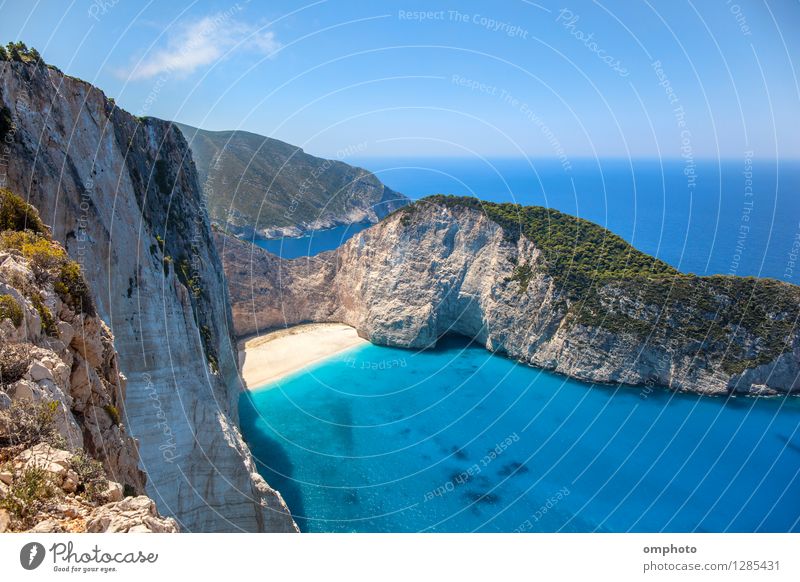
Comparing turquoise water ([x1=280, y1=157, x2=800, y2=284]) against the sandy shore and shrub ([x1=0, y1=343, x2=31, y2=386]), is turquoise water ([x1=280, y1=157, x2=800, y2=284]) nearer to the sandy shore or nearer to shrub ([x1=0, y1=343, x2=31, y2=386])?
the sandy shore

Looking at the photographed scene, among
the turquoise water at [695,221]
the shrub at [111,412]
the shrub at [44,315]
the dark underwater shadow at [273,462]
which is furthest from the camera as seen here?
the turquoise water at [695,221]

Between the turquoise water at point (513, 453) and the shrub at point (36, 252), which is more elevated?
the shrub at point (36, 252)

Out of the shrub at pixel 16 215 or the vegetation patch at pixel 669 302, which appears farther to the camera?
the vegetation patch at pixel 669 302

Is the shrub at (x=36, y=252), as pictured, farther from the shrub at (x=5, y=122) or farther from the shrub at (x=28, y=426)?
the shrub at (x=5, y=122)

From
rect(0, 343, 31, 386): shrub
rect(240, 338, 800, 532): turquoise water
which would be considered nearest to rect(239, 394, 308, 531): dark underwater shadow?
rect(240, 338, 800, 532): turquoise water

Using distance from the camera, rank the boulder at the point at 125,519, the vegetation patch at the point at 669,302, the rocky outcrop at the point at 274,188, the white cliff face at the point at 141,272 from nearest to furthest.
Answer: the boulder at the point at 125,519, the white cliff face at the point at 141,272, the vegetation patch at the point at 669,302, the rocky outcrop at the point at 274,188

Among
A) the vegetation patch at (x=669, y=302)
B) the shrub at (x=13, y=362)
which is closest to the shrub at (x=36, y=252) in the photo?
the shrub at (x=13, y=362)

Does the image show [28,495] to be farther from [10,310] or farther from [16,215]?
[16,215]
